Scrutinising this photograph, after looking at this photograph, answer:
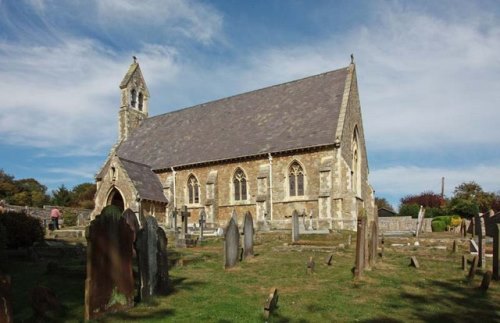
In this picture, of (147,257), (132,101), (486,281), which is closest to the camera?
(147,257)

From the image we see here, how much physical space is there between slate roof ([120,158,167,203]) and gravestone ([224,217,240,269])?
18.1 metres

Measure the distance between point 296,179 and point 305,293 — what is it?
63.1ft

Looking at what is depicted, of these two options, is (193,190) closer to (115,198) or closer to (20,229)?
(115,198)

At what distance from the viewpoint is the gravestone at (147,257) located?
344 inches

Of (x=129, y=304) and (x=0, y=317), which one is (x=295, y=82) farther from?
(x=0, y=317)

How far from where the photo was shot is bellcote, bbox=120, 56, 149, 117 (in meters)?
42.3

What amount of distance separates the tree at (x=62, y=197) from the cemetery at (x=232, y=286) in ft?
155

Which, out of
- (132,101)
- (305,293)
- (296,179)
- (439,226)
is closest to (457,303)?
(305,293)

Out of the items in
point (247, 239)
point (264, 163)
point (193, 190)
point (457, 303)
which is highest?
point (264, 163)

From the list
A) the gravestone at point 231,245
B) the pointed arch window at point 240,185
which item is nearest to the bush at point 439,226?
the pointed arch window at point 240,185

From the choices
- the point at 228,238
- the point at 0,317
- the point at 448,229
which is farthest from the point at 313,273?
the point at 448,229

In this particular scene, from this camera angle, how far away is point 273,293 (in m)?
7.66

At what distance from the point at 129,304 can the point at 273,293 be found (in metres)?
2.82

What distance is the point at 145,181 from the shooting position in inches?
1257
